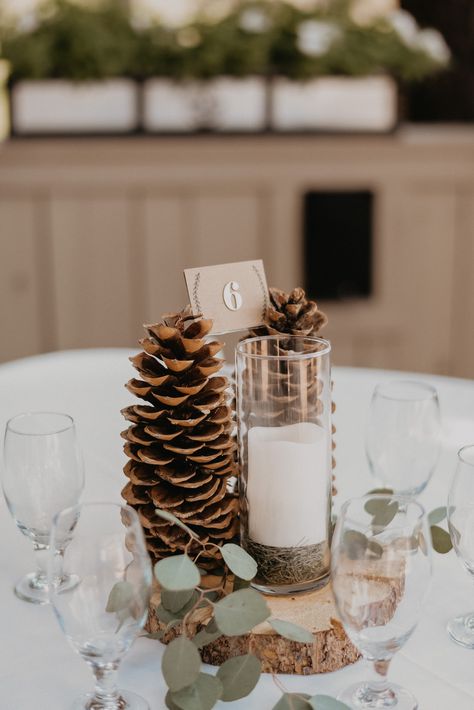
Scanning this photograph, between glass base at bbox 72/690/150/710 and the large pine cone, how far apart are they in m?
0.14

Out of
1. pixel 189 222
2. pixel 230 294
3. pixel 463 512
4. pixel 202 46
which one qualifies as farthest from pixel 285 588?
pixel 202 46

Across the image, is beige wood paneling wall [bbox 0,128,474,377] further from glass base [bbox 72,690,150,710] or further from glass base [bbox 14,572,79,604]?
glass base [bbox 72,690,150,710]

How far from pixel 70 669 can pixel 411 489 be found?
440 mm

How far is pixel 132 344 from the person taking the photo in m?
2.82

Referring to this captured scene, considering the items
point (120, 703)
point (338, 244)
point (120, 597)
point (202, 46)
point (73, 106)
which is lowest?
point (120, 703)

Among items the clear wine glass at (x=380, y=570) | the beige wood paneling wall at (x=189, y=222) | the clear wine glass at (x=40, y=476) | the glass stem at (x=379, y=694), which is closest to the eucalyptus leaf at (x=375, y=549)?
the clear wine glass at (x=380, y=570)

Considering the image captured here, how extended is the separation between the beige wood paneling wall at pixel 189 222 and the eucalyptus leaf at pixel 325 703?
2.11 meters

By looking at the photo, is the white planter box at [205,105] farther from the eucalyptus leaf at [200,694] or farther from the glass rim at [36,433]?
the eucalyptus leaf at [200,694]

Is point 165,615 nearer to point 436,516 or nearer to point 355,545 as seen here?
point 355,545

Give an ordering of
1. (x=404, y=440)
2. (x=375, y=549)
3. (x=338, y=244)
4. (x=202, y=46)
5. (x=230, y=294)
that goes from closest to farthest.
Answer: (x=375, y=549), (x=230, y=294), (x=404, y=440), (x=202, y=46), (x=338, y=244)

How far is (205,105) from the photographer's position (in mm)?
2680

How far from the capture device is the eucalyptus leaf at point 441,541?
91cm

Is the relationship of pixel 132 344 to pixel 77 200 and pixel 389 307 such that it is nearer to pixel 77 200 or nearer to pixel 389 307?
pixel 77 200

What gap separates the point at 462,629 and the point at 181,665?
0.29 meters
